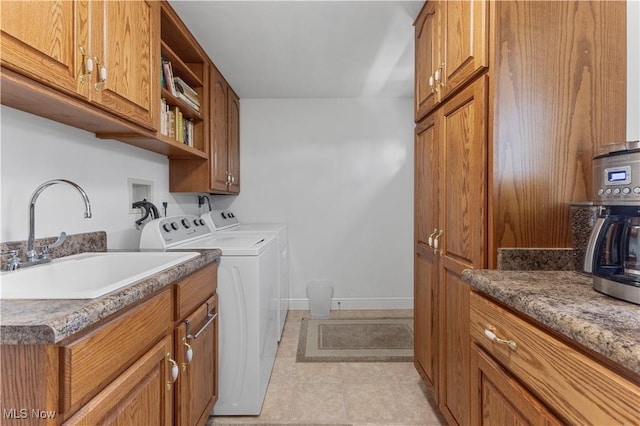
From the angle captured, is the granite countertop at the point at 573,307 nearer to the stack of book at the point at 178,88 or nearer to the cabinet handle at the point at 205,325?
the cabinet handle at the point at 205,325

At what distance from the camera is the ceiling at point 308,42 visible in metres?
1.76

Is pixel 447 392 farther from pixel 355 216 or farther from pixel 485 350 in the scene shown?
pixel 355 216

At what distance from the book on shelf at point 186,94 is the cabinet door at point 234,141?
2.04 ft

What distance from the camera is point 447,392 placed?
4.70ft

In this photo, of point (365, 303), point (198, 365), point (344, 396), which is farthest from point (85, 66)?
point (365, 303)

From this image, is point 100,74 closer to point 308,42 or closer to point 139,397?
point 139,397

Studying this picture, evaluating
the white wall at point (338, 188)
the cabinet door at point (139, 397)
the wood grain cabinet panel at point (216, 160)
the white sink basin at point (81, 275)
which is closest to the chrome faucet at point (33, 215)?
the white sink basin at point (81, 275)

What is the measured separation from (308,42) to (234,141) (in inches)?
52.3

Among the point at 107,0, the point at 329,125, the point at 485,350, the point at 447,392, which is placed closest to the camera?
the point at 485,350

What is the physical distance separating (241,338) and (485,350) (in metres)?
1.18

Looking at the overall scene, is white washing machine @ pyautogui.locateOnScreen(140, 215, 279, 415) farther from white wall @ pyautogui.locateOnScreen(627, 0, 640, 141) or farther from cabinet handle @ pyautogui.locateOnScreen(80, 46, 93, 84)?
white wall @ pyautogui.locateOnScreen(627, 0, 640, 141)

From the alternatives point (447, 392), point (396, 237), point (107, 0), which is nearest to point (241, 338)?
point (447, 392)

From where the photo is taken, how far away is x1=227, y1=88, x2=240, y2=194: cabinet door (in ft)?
9.62

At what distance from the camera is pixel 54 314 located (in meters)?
0.63
